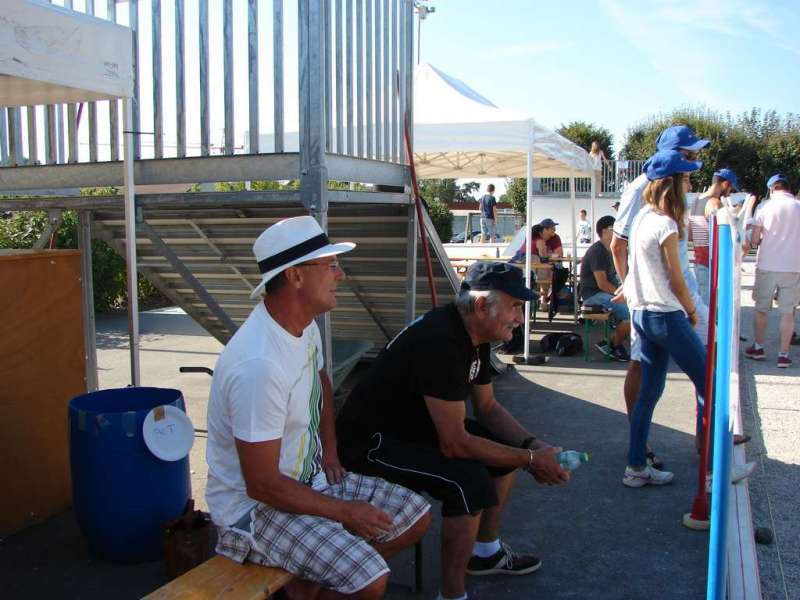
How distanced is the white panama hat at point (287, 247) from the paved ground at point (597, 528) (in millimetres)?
1658

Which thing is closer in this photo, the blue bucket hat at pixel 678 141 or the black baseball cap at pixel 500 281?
the black baseball cap at pixel 500 281

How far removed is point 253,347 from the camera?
2.46 meters

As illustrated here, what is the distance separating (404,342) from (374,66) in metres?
2.54

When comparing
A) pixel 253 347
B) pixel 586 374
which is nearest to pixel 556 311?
pixel 586 374

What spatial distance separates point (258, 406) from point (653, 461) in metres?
3.21

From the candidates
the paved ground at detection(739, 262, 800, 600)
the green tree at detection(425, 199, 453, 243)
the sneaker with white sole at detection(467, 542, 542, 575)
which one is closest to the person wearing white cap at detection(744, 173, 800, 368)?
the paved ground at detection(739, 262, 800, 600)

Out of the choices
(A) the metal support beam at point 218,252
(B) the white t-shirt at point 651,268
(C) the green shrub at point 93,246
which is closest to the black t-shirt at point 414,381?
(B) the white t-shirt at point 651,268

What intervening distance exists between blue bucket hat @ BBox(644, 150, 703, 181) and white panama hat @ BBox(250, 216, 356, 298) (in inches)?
94.6

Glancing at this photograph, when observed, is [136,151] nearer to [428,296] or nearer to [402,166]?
[402,166]

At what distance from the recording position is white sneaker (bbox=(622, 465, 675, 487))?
4.54m

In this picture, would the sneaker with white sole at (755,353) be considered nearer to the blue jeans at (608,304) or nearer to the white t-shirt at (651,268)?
the blue jeans at (608,304)

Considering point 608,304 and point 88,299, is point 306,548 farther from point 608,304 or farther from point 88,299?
point 608,304

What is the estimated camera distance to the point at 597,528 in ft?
13.3

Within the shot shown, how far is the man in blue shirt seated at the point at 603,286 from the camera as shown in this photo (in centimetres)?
821
